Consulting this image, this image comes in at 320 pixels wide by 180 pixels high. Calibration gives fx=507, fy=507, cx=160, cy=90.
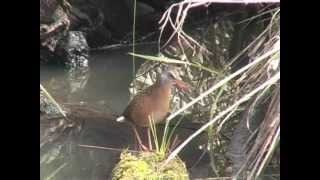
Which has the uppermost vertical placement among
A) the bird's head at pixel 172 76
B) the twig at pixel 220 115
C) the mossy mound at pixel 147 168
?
the bird's head at pixel 172 76

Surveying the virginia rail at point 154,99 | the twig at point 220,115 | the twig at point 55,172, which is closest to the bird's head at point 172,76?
the virginia rail at point 154,99

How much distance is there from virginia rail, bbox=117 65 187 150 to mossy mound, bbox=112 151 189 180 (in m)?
0.05

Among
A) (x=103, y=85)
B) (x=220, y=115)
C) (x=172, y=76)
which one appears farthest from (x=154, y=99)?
(x=103, y=85)

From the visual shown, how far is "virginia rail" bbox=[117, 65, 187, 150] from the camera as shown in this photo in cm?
103

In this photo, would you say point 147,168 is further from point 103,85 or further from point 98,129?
point 103,85

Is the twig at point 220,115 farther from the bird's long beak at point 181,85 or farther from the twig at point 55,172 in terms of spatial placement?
the twig at point 55,172

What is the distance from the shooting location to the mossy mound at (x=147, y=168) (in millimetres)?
981

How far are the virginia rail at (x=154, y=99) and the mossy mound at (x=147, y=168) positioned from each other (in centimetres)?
5

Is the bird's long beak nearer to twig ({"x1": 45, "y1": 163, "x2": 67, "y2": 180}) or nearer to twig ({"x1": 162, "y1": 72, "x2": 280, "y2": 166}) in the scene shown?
twig ({"x1": 162, "y1": 72, "x2": 280, "y2": 166})

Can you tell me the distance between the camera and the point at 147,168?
993mm

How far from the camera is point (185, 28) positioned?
3.22 feet
